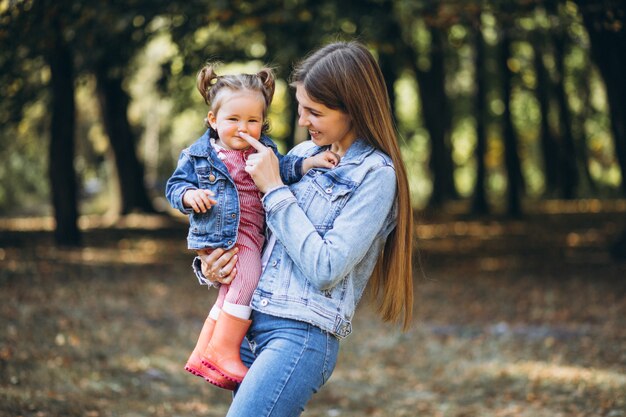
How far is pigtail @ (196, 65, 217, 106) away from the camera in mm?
3137

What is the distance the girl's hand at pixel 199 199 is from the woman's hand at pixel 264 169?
0.17 metres

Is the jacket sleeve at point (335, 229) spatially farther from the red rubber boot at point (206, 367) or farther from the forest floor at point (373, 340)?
the forest floor at point (373, 340)

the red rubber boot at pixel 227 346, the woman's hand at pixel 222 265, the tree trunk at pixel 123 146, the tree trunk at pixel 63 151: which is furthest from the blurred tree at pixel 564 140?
the red rubber boot at pixel 227 346

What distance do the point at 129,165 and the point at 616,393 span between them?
607 inches

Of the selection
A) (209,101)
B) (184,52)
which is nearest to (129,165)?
(184,52)

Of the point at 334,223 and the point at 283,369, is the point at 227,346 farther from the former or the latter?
the point at 334,223

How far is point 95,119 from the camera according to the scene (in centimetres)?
2652

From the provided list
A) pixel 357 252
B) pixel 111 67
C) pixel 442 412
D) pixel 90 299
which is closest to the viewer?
pixel 357 252

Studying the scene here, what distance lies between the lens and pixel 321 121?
9.59ft

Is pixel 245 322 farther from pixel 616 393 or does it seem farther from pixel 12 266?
pixel 12 266

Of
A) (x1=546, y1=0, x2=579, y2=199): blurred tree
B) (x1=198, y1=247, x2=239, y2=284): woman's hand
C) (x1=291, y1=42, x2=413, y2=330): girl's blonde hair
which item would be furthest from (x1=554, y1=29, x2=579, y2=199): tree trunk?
(x1=198, y1=247, x2=239, y2=284): woman's hand

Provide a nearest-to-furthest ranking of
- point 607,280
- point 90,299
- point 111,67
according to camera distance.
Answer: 1. point 90,299
2. point 607,280
3. point 111,67

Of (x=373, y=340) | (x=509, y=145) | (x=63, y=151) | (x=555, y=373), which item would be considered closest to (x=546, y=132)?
(x=509, y=145)

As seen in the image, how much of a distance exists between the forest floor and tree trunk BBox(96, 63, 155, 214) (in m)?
4.75
